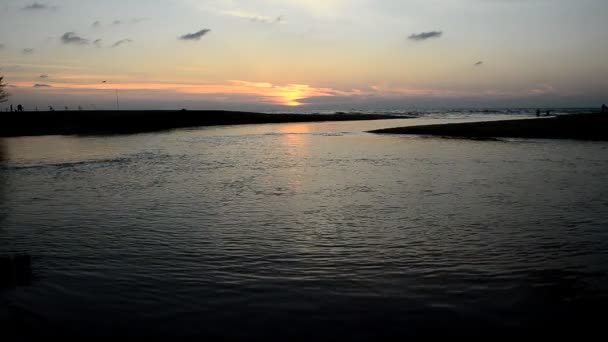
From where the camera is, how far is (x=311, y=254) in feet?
37.8

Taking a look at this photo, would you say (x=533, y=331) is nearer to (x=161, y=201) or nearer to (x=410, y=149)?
(x=161, y=201)

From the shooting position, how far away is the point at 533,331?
7387mm

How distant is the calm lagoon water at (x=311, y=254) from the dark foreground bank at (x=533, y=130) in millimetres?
28561

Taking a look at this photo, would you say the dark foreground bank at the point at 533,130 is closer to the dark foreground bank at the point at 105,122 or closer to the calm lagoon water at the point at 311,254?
the calm lagoon water at the point at 311,254

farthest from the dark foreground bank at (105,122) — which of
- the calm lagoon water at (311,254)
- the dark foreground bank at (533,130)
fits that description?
the calm lagoon water at (311,254)

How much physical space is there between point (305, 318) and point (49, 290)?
511 cm

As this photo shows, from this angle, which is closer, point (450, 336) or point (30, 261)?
point (450, 336)

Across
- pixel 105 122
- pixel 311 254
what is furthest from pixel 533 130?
pixel 105 122

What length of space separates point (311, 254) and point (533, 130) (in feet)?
167

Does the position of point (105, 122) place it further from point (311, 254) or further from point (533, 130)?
point (311, 254)

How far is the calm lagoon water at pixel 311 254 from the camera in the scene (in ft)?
25.9

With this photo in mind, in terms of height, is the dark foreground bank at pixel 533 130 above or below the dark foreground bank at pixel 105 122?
below

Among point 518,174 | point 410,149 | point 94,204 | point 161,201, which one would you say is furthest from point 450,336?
point 410,149

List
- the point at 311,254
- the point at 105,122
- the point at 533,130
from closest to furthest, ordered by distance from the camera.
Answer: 1. the point at 311,254
2. the point at 533,130
3. the point at 105,122
